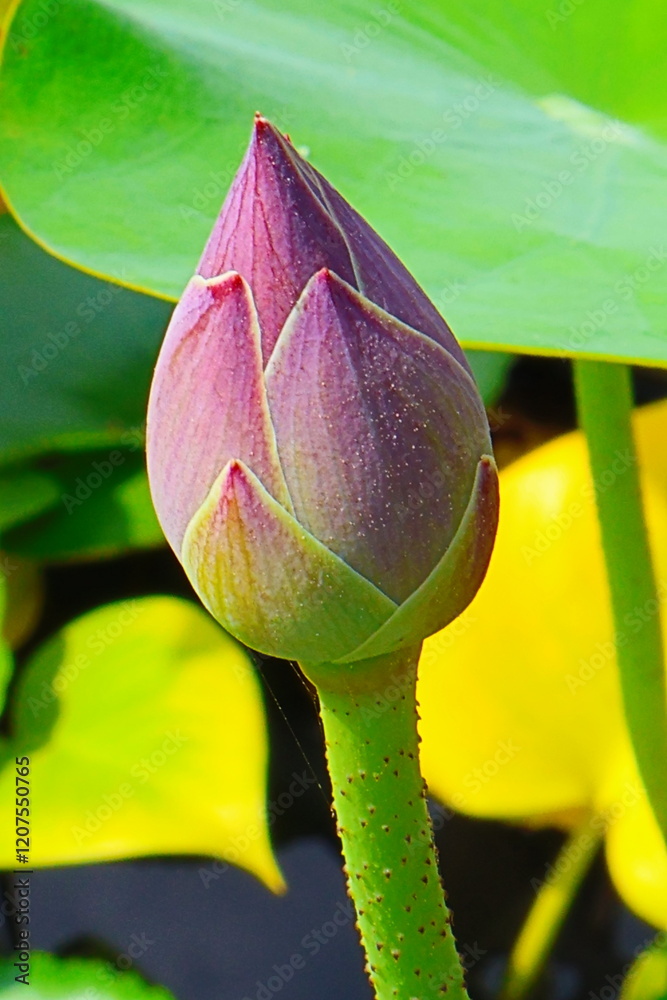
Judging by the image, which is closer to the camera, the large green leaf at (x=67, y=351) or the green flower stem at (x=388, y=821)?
the green flower stem at (x=388, y=821)

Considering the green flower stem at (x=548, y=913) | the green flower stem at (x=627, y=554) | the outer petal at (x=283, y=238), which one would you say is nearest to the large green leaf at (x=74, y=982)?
the green flower stem at (x=548, y=913)

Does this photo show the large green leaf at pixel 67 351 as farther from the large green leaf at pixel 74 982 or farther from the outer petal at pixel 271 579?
the outer petal at pixel 271 579

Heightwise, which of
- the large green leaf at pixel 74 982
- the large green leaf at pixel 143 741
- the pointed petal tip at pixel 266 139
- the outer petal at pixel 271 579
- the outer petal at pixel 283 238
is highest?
the pointed petal tip at pixel 266 139

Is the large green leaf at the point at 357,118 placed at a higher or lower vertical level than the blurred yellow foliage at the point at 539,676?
higher

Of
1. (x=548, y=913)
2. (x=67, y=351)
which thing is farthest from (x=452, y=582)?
(x=67, y=351)

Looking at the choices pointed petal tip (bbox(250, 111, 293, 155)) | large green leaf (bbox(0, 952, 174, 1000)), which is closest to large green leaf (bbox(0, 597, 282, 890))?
large green leaf (bbox(0, 952, 174, 1000))

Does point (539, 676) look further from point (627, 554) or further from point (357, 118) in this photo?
point (357, 118)
